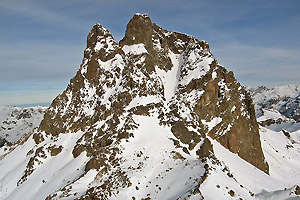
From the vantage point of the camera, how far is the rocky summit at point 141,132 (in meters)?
26.8

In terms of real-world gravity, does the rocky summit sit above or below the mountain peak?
below

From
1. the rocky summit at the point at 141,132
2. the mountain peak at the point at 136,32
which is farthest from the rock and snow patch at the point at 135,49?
the mountain peak at the point at 136,32

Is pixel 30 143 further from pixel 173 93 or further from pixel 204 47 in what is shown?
pixel 204 47

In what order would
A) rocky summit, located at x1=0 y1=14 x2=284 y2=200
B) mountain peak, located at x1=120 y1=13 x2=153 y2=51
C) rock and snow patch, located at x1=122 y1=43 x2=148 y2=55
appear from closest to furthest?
rocky summit, located at x1=0 y1=14 x2=284 y2=200, rock and snow patch, located at x1=122 y1=43 x2=148 y2=55, mountain peak, located at x1=120 y1=13 x2=153 y2=51

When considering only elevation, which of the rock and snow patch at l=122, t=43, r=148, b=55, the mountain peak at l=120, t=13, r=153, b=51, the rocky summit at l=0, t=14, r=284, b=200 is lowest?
the rocky summit at l=0, t=14, r=284, b=200

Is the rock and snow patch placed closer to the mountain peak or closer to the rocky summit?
the rocky summit

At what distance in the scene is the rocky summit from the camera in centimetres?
2675

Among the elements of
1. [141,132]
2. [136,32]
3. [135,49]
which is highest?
[136,32]

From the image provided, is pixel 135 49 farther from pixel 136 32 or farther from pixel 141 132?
pixel 141 132

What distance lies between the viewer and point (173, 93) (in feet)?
220

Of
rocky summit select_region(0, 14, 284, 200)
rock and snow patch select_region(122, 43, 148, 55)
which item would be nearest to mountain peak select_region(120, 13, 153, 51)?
rocky summit select_region(0, 14, 284, 200)

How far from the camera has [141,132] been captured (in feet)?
129

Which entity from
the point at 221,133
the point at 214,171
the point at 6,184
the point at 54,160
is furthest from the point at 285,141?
the point at 6,184

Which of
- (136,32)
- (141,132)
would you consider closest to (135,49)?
(136,32)
